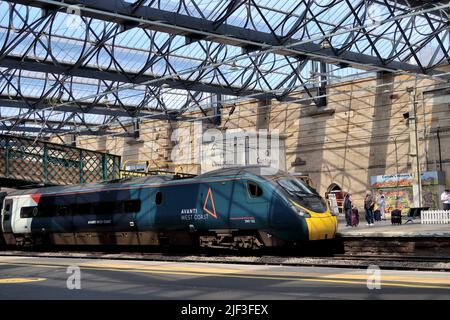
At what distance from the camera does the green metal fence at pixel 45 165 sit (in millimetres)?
27125

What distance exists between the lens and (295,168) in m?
37.6

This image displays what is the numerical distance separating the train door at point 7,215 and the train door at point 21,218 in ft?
0.89

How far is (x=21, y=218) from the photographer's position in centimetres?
2497

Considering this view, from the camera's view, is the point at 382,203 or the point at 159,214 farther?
the point at 382,203

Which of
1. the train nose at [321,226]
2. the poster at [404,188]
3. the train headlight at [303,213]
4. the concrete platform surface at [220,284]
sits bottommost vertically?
the concrete platform surface at [220,284]

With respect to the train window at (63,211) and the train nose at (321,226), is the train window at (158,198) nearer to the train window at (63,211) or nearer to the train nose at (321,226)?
the train window at (63,211)

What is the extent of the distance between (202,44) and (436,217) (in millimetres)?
17202

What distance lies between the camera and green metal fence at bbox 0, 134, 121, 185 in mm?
27125

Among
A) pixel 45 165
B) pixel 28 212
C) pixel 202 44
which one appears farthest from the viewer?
pixel 202 44

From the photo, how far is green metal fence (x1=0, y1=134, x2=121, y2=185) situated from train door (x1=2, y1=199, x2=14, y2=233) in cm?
155
